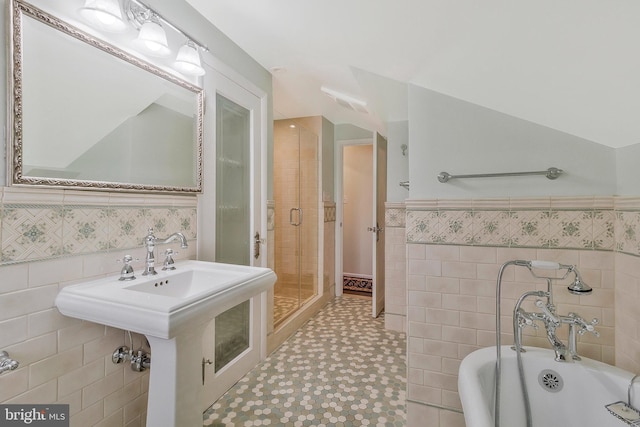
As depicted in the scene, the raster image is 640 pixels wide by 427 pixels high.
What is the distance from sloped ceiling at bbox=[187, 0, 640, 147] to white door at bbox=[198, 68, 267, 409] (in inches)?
17.5

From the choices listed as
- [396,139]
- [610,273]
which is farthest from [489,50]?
[396,139]

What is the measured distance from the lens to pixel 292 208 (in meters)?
3.49

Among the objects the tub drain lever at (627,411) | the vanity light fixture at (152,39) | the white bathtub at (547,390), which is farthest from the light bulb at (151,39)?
the tub drain lever at (627,411)

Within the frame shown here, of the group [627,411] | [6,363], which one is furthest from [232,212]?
[627,411]

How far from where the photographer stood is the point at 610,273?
143cm

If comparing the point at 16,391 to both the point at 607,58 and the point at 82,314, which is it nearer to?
the point at 82,314

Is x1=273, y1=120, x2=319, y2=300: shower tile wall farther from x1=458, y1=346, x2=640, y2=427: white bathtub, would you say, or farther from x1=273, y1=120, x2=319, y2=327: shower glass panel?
x1=458, y1=346, x2=640, y2=427: white bathtub

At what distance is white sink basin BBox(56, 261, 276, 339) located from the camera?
988 mm

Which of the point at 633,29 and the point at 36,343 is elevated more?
the point at 633,29

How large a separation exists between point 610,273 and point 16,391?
2438 mm

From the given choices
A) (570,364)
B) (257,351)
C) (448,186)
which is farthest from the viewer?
(257,351)

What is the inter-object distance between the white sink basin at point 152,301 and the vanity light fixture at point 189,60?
107 centimetres

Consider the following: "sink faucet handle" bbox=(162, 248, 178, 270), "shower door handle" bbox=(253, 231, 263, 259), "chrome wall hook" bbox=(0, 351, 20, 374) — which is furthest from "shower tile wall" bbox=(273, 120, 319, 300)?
"chrome wall hook" bbox=(0, 351, 20, 374)

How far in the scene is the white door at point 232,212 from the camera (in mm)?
1899
